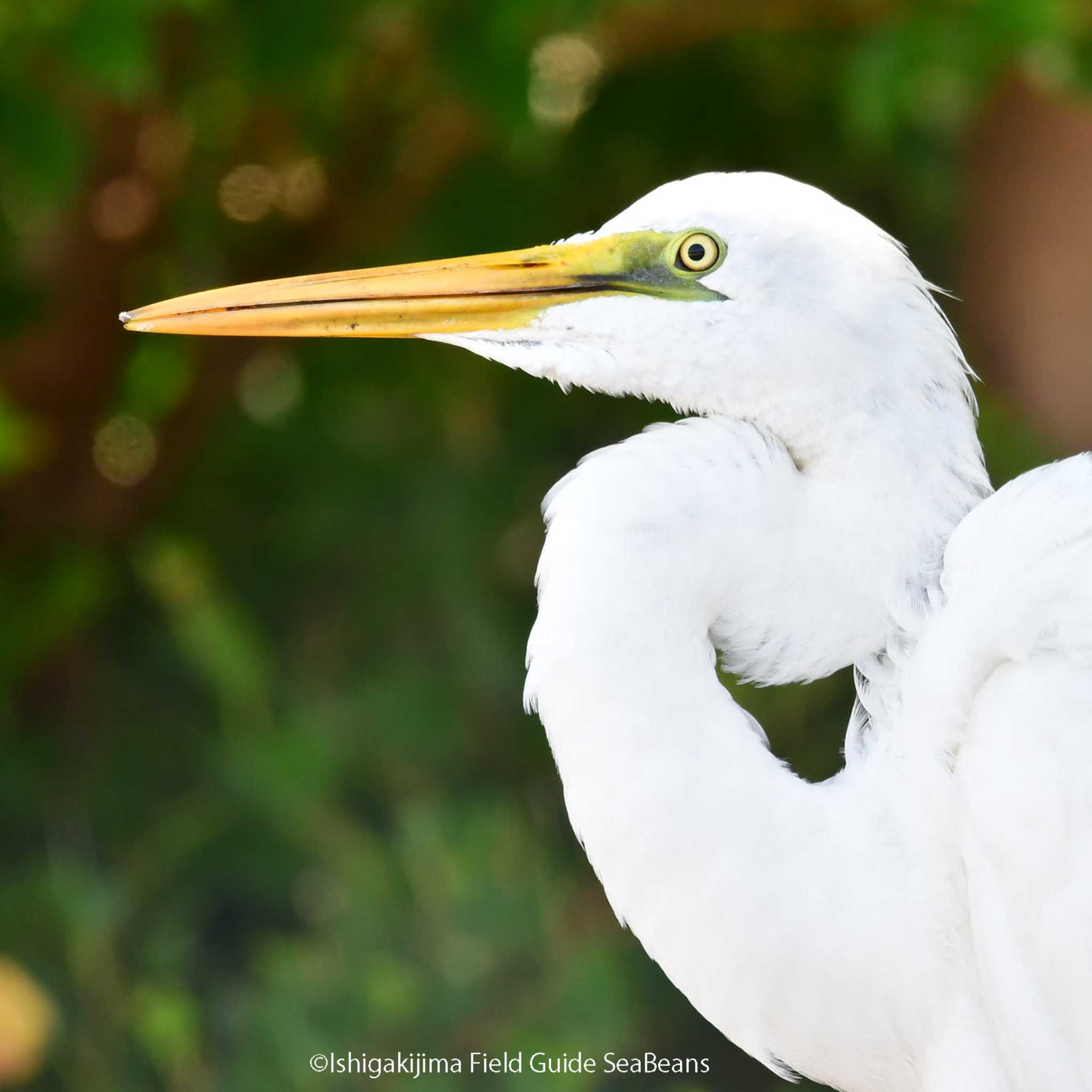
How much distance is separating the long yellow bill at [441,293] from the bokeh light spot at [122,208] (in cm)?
164

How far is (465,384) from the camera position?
3.45 m

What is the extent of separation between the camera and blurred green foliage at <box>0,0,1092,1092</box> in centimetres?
280

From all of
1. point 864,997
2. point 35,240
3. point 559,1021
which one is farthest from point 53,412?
point 864,997

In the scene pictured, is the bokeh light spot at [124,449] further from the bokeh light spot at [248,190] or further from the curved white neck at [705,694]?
the curved white neck at [705,694]

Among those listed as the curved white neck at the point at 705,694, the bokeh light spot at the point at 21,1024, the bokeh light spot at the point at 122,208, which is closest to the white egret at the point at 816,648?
the curved white neck at the point at 705,694

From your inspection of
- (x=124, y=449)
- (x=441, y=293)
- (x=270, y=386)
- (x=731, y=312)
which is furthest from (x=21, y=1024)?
(x=731, y=312)

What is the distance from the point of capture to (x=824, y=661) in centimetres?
137

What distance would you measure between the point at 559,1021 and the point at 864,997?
152 centimetres

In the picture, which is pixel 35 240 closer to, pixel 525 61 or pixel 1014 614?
pixel 525 61

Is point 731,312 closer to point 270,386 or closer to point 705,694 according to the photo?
point 705,694

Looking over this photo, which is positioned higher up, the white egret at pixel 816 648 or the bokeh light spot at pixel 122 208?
the bokeh light spot at pixel 122 208

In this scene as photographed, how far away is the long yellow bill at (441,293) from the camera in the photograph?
4.55ft

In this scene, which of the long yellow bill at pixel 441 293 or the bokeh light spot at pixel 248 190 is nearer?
the long yellow bill at pixel 441 293

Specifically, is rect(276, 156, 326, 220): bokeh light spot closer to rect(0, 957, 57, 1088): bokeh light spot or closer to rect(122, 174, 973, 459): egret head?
rect(0, 957, 57, 1088): bokeh light spot
